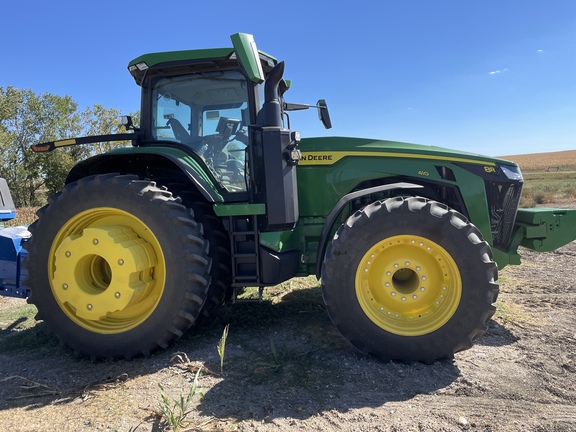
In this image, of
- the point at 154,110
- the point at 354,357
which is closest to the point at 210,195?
the point at 154,110

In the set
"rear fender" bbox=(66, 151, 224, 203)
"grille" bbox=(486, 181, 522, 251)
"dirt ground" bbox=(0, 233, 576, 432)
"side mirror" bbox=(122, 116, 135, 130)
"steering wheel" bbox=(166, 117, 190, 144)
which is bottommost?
"dirt ground" bbox=(0, 233, 576, 432)

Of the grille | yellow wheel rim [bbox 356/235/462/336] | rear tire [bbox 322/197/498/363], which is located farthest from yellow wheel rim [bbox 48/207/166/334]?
the grille

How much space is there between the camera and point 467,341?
9.09 feet

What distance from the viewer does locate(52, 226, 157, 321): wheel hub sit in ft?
9.85

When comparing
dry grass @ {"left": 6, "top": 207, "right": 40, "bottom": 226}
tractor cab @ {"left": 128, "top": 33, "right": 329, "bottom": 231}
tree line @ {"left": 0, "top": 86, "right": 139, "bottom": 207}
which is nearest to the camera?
tractor cab @ {"left": 128, "top": 33, "right": 329, "bottom": 231}

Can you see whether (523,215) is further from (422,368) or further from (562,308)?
(422,368)

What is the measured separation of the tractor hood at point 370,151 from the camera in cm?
356

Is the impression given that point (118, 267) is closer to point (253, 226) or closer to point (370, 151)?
point (253, 226)

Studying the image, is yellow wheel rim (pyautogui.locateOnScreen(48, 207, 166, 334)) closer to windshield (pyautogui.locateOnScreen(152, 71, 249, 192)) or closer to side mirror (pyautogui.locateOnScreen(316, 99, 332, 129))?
windshield (pyautogui.locateOnScreen(152, 71, 249, 192))

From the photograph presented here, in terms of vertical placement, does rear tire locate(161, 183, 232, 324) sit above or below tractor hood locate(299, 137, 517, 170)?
below

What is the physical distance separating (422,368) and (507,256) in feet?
4.79

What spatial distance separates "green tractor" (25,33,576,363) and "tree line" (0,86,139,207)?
74.9 ft

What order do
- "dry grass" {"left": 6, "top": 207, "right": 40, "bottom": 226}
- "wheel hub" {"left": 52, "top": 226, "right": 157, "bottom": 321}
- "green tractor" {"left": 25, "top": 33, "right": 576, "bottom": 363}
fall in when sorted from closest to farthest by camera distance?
"green tractor" {"left": 25, "top": 33, "right": 576, "bottom": 363} → "wheel hub" {"left": 52, "top": 226, "right": 157, "bottom": 321} → "dry grass" {"left": 6, "top": 207, "right": 40, "bottom": 226}

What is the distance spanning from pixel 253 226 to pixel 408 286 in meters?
1.34
